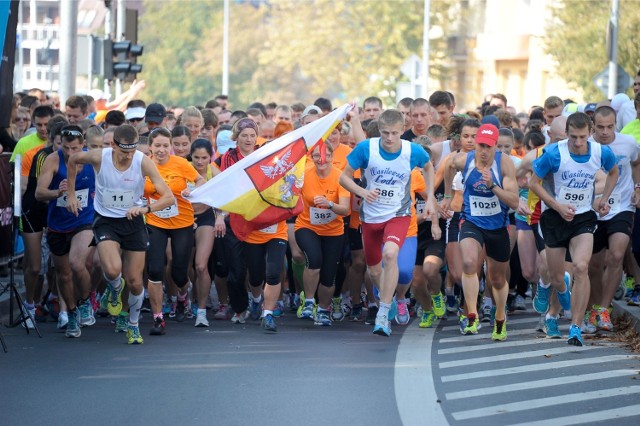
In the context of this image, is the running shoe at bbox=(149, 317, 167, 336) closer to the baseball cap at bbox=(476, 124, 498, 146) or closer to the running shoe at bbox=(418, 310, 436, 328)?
the running shoe at bbox=(418, 310, 436, 328)

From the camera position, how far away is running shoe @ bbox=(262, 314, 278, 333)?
1332cm

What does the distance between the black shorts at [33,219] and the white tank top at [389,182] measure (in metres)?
3.06

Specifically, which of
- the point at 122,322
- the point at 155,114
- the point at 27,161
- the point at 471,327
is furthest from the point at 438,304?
the point at 155,114

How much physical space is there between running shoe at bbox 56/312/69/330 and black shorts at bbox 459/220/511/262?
3.75 m

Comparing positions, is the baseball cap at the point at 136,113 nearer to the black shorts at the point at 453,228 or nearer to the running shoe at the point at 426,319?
the black shorts at the point at 453,228

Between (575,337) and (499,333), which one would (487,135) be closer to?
(499,333)

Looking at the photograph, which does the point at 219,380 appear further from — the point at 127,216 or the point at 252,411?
the point at 127,216

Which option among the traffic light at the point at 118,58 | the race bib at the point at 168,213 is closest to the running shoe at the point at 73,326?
the race bib at the point at 168,213

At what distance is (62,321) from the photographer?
1362 centimetres

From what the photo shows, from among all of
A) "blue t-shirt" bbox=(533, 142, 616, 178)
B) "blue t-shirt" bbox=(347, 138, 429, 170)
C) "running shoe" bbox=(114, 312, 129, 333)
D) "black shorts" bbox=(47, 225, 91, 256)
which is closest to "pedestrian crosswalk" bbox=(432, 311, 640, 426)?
"blue t-shirt" bbox=(533, 142, 616, 178)

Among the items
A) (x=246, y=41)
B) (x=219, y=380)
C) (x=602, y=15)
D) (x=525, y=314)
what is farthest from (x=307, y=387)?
(x=246, y=41)

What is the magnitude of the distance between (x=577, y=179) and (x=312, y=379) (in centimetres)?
339

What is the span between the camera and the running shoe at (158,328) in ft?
42.8

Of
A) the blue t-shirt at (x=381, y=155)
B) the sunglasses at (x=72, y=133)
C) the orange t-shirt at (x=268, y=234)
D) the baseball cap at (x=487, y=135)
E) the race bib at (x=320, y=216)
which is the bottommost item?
the orange t-shirt at (x=268, y=234)
